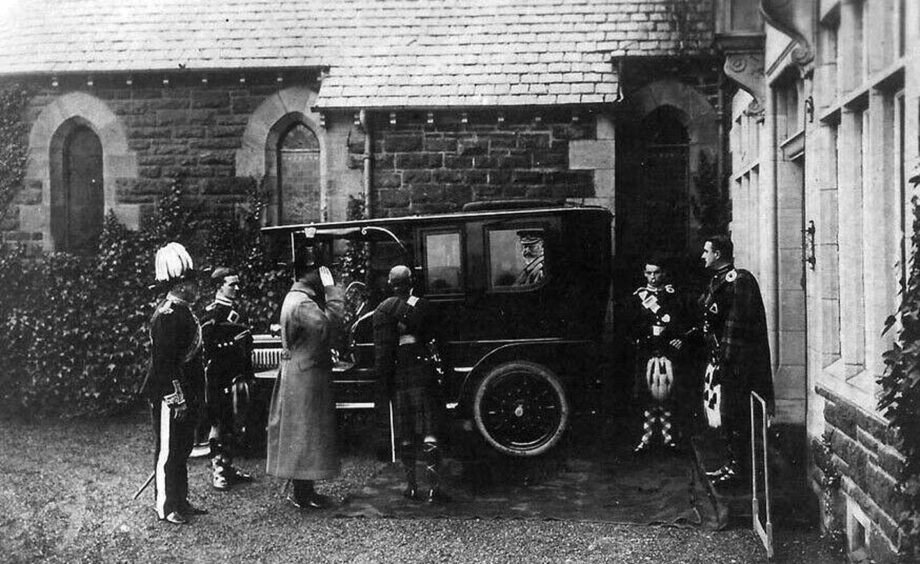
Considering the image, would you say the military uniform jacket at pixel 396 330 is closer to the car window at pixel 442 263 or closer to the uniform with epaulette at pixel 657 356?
the car window at pixel 442 263

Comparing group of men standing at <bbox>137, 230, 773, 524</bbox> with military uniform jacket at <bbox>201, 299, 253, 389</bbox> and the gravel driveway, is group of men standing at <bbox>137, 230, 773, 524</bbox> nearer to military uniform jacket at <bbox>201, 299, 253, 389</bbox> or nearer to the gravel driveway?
military uniform jacket at <bbox>201, 299, 253, 389</bbox>

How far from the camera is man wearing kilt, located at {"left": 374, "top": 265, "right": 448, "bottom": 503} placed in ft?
22.9

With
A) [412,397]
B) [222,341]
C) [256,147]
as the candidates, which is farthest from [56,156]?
[412,397]

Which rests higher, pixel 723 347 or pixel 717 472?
pixel 723 347

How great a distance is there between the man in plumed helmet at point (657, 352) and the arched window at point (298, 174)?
5323mm

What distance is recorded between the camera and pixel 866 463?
456 cm

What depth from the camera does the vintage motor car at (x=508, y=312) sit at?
801cm

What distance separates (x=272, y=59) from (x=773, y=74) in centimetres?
680

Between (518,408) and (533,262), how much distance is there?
1423mm

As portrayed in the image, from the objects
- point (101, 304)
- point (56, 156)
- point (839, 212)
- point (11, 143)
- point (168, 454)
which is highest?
point (11, 143)

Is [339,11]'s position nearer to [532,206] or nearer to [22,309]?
[532,206]

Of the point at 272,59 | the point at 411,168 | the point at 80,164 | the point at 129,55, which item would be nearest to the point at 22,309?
the point at 80,164

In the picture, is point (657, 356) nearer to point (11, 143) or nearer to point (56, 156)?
point (56, 156)

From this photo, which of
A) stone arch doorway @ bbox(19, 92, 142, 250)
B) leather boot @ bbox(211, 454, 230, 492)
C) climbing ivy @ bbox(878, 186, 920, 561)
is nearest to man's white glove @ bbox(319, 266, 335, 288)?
leather boot @ bbox(211, 454, 230, 492)
